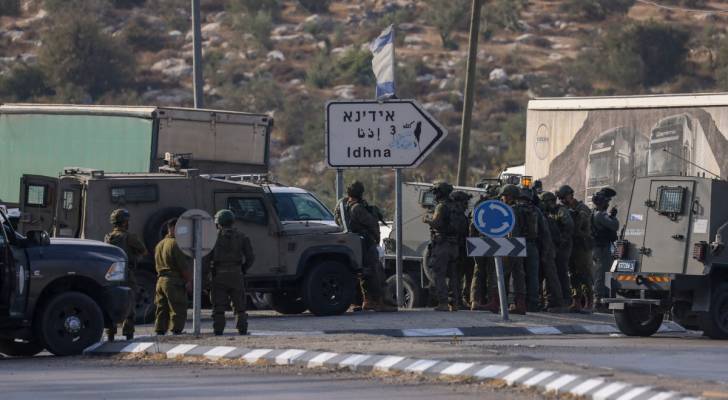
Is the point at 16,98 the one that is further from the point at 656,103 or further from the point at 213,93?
the point at 656,103

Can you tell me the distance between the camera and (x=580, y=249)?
78.6ft

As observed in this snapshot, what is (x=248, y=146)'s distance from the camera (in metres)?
27.2

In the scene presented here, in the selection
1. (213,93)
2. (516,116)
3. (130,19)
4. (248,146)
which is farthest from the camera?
(130,19)

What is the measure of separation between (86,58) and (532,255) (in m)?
46.4

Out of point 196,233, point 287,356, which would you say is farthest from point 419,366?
point 196,233

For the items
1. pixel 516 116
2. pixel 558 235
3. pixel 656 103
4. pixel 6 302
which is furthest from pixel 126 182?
pixel 516 116

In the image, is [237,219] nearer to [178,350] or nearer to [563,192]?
[563,192]

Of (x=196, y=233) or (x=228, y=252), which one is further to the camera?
(x=228, y=252)

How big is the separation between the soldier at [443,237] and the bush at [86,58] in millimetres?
44789

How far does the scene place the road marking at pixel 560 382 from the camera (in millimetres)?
12141

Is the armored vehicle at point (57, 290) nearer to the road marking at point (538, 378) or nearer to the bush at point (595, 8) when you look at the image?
the road marking at point (538, 378)

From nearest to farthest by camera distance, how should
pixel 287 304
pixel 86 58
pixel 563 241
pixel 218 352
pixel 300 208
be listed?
pixel 218 352 < pixel 300 208 < pixel 287 304 < pixel 563 241 < pixel 86 58

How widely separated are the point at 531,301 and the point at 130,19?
5298 centimetres

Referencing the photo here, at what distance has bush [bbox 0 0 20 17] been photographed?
2906 inches
